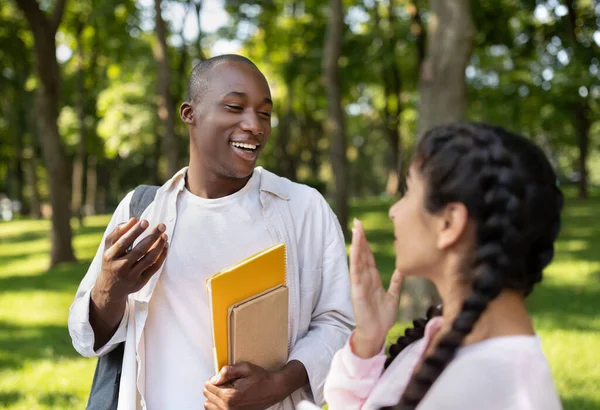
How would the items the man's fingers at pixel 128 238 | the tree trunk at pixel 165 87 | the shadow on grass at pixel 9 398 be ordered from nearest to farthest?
the man's fingers at pixel 128 238, the shadow on grass at pixel 9 398, the tree trunk at pixel 165 87

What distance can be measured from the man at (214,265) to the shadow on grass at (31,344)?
18.6 feet

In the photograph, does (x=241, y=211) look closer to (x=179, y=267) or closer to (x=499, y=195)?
(x=179, y=267)

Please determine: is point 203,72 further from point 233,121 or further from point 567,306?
point 567,306

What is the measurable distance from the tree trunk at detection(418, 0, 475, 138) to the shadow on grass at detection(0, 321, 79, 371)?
475 cm

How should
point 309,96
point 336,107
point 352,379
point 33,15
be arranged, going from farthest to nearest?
1. point 309,96
2. point 336,107
3. point 33,15
4. point 352,379

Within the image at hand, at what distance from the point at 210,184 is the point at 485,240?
1139mm

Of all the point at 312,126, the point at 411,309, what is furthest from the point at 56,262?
the point at 312,126

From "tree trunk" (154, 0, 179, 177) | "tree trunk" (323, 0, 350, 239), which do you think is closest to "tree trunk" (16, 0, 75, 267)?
"tree trunk" (154, 0, 179, 177)

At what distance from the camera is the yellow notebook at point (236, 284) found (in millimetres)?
1856

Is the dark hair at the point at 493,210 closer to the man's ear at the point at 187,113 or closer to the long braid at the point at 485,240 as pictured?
the long braid at the point at 485,240

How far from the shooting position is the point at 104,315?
2.08 m

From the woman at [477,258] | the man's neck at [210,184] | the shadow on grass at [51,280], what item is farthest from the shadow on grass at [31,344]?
the woman at [477,258]

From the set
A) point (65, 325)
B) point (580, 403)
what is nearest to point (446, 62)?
point (580, 403)

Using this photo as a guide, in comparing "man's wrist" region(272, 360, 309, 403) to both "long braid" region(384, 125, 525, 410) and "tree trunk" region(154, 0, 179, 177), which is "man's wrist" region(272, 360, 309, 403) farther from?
"tree trunk" region(154, 0, 179, 177)
